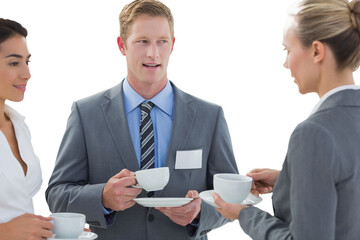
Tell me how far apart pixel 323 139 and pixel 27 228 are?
1.37 meters

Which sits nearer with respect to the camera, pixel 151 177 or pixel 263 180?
pixel 151 177

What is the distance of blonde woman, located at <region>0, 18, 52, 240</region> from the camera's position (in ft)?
7.20

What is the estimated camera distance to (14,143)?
2412mm

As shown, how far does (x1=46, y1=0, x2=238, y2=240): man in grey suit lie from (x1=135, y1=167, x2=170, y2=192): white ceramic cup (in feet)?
1.22

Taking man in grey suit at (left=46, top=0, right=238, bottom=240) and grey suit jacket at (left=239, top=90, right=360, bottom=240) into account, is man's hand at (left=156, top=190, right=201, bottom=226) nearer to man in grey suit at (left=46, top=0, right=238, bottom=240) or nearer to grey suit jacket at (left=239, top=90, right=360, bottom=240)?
man in grey suit at (left=46, top=0, right=238, bottom=240)

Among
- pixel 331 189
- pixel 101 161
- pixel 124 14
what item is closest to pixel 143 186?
pixel 101 161

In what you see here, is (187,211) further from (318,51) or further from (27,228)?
(318,51)

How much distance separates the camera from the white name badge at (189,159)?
270 centimetres

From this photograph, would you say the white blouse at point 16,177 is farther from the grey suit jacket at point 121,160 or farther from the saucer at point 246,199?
the saucer at point 246,199

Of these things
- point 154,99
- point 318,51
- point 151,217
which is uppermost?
point 318,51

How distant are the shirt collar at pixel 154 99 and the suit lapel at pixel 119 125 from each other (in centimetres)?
4

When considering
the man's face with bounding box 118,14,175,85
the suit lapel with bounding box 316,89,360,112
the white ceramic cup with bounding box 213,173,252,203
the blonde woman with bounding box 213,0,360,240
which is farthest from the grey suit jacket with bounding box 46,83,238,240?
the suit lapel with bounding box 316,89,360,112

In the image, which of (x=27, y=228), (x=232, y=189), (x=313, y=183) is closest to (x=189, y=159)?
(x=232, y=189)

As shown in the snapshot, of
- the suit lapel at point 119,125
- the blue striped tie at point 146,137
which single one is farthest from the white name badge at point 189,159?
→ the suit lapel at point 119,125
